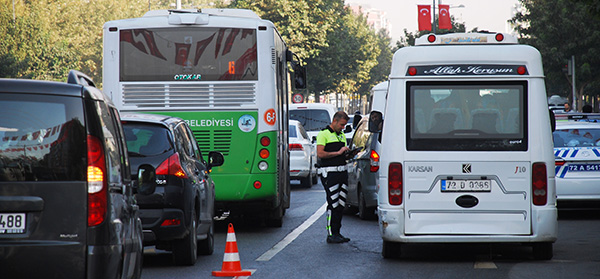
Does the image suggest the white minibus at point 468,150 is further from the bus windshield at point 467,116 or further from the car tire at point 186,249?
the car tire at point 186,249

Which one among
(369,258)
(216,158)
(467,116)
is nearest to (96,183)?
(467,116)

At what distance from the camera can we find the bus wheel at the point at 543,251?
11.0 m

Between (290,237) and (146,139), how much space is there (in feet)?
11.8

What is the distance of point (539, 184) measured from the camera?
35.1 feet

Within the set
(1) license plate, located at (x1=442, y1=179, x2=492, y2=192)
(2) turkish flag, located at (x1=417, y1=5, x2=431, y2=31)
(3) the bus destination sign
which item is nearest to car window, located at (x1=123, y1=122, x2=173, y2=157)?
(3) the bus destination sign

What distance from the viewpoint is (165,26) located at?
14305 mm

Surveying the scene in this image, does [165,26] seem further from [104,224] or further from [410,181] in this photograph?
[104,224]

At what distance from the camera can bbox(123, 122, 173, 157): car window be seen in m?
10.9

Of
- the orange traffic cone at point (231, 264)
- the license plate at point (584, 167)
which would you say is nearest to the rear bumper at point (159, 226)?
the orange traffic cone at point (231, 264)

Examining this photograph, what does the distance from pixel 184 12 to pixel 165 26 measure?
0.37m

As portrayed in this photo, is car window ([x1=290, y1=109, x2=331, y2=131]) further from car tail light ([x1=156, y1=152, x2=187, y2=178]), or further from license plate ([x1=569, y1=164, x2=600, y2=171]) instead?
car tail light ([x1=156, y1=152, x2=187, y2=178])

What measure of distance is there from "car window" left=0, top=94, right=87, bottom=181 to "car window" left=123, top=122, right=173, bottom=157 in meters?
4.78

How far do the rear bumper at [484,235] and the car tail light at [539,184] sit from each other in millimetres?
106

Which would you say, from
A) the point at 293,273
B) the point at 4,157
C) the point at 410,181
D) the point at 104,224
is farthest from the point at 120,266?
the point at 410,181
